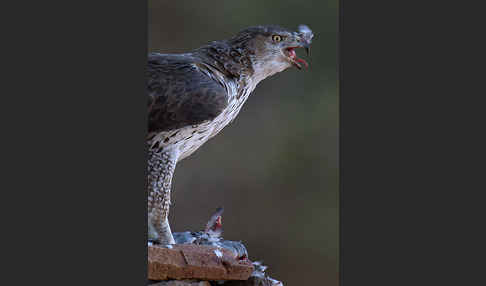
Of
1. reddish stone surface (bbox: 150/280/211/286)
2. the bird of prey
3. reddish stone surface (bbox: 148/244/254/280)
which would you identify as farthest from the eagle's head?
reddish stone surface (bbox: 150/280/211/286)

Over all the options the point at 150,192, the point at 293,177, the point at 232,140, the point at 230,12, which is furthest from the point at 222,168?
the point at 230,12

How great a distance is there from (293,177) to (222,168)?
65cm

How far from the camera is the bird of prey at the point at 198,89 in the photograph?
4.63 metres

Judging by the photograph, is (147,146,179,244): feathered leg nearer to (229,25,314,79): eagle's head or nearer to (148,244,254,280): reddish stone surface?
(148,244,254,280): reddish stone surface

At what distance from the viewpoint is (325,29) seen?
5211 millimetres

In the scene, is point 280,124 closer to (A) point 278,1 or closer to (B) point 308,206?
(B) point 308,206

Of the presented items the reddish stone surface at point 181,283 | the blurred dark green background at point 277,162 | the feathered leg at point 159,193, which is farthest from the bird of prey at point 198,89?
the reddish stone surface at point 181,283

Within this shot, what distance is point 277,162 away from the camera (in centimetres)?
538

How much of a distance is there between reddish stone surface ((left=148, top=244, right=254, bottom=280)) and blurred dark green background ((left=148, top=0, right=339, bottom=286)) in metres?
0.51

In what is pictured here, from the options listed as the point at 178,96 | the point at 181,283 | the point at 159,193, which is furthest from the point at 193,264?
the point at 178,96

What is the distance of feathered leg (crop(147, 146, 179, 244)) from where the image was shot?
459 cm

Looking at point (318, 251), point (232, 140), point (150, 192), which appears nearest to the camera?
point (150, 192)

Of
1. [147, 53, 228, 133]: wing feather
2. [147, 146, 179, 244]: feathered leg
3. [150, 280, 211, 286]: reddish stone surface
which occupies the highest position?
[147, 53, 228, 133]: wing feather

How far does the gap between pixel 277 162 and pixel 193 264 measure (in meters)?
1.36
